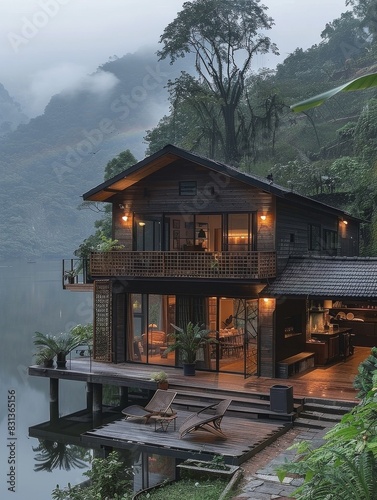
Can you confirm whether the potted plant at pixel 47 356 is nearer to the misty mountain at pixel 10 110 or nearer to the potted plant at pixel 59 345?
the potted plant at pixel 59 345

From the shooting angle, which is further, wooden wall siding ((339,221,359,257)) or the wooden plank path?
wooden wall siding ((339,221,359,257))

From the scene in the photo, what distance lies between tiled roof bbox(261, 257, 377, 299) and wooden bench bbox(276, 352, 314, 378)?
6.52ft

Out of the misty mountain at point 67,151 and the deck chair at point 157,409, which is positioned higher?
the misty mountain at point 67,151

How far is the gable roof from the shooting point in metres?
17.9

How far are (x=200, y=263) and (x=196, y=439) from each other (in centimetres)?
640

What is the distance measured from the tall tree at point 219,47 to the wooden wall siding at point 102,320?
24.0 m

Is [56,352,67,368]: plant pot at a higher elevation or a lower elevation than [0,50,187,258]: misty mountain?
lower

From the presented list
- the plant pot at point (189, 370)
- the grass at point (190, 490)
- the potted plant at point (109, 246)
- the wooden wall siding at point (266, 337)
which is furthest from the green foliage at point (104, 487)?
the potted plant at point (109, 246)

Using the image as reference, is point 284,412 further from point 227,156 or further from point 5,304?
point 5,304

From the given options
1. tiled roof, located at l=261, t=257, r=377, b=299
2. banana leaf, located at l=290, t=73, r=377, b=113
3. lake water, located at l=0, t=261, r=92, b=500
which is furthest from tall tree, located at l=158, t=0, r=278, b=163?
banana leaf, located at l=290, t=73, r=377, b=113

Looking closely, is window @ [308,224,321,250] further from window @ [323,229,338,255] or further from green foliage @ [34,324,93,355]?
green foliage @ [34,324,93,355]

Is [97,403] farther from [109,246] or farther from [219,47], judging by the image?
[219,47]

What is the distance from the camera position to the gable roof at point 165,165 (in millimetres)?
17891

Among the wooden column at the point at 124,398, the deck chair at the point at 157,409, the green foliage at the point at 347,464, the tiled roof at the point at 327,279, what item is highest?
the tiled roof at the point at 327,279
